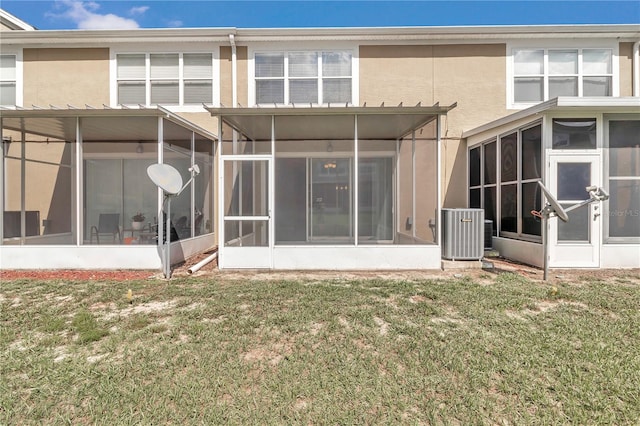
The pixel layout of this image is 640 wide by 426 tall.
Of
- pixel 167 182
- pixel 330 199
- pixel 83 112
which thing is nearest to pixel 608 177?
pixel 330 199

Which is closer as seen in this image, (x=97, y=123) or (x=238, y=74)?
(x=97, y=123)

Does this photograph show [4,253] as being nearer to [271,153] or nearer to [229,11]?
[271,153]

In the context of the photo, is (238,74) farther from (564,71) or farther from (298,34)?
(564,71)

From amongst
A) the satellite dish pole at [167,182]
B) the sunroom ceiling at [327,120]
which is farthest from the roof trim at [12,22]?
the sunroom ceiling at [327,120]

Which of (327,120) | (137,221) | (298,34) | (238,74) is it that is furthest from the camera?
(238,74)

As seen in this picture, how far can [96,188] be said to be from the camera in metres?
8.29

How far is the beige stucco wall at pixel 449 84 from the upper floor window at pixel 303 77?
1.85 ft

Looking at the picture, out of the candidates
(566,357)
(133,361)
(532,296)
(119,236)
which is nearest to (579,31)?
(532,296)

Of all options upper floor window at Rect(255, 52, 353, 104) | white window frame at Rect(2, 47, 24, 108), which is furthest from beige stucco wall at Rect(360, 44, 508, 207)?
white window frame at Rect(2, 47, 24, 108)

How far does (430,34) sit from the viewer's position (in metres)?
9.17

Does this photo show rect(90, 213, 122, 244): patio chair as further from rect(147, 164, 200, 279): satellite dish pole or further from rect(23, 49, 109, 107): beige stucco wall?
rect(23, 49, 109, 107): beige stucco wall

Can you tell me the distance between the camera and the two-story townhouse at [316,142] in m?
6.48

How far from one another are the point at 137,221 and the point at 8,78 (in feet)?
21.5

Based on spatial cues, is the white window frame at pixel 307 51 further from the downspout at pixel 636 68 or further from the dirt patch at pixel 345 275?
the downspout at pixel 636 68
